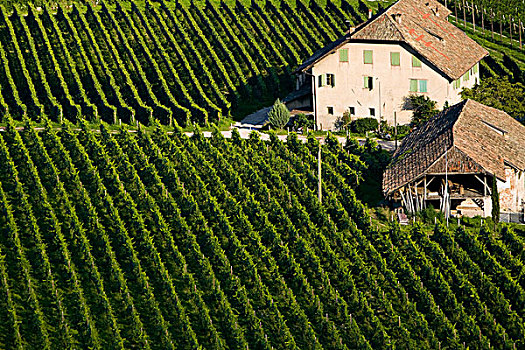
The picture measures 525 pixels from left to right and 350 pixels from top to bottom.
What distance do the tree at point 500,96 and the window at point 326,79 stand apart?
9.25 m

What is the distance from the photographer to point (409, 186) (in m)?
65.4

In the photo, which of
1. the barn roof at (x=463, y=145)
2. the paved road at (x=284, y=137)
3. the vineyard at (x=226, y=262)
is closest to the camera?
the vineyard at (x=226, y=262)

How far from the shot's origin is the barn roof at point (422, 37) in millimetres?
80500

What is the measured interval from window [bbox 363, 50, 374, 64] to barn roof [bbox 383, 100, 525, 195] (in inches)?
358

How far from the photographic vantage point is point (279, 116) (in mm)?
80125

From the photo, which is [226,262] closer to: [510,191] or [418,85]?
[510,191]

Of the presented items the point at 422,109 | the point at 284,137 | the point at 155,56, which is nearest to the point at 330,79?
the point at 284,137

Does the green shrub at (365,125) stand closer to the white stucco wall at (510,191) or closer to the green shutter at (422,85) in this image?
the green shutter at (422,85)

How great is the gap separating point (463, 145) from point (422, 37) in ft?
59.7

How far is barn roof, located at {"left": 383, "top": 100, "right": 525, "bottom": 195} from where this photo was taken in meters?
65.0

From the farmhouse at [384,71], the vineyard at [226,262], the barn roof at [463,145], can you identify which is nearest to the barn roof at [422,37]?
the farmhouse at [384,71]

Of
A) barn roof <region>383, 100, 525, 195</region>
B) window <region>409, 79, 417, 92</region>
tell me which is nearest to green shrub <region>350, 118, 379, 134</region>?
window <region>409, 79, 417, 92</region>

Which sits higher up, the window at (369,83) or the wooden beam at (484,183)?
the window at (369,83)

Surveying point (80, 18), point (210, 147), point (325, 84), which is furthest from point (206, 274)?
point (80, 18)
